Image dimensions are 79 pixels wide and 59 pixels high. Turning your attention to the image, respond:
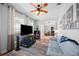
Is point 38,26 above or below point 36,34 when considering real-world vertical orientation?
above

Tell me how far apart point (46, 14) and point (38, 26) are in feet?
0.98

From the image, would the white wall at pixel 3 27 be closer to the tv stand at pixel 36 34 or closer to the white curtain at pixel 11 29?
the white curtain at pixel 11 29

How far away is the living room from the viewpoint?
6.59ft

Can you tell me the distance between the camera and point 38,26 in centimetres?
213

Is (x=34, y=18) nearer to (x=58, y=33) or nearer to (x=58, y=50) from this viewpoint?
(x=58, y=33)

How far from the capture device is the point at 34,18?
211 centimetres

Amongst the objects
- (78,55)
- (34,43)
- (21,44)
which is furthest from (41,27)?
(78,55)

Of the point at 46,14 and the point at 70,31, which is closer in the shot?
the point at 70,31

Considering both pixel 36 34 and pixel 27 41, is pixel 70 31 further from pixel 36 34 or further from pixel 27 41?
pixel 27 41

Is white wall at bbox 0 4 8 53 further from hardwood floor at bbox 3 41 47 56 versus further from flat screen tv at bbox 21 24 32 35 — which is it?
flat screen tv at bbox 21 24 32 35

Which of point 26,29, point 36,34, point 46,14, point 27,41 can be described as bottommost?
point 27,41

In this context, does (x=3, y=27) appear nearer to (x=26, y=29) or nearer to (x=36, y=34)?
(x=26, y=29)

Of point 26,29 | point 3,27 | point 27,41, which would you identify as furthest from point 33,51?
point 3,27

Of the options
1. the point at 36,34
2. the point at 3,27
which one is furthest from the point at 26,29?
the point at 3,27
